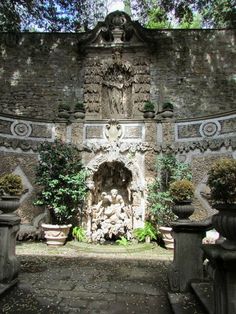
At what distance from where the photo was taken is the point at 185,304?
3957 mm

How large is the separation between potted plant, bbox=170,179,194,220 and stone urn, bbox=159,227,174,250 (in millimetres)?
3413

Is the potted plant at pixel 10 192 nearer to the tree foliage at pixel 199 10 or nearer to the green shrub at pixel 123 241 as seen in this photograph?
the green shrub at pixel 123 241

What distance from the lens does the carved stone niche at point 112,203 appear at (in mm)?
9047

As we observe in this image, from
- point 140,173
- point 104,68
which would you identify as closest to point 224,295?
point 140,173

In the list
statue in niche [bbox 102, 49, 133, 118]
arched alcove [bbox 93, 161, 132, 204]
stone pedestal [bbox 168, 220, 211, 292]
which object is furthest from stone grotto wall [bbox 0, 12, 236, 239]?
stone pedestal [bbox 168, 220, 211, 292]

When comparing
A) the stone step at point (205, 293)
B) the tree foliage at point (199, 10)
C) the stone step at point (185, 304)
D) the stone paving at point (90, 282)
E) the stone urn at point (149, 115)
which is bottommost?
the stone paving at point (90, 282)

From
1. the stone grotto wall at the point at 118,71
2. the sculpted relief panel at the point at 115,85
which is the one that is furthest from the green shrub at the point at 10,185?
the sculpted relief panel at the point at 115,85

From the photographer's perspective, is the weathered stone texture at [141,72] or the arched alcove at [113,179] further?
the weathered stone texture at [141,72]

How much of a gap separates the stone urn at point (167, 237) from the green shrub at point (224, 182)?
5.32 m

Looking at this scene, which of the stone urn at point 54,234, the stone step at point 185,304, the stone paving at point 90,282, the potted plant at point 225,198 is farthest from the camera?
the stone urn at point 54,234

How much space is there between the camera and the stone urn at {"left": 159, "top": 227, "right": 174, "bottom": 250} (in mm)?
8188

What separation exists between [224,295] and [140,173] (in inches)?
266

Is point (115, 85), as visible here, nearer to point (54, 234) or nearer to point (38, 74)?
point (38, 74)

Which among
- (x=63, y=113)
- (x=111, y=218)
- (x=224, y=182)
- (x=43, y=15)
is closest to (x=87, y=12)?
(x=43, y=15)
